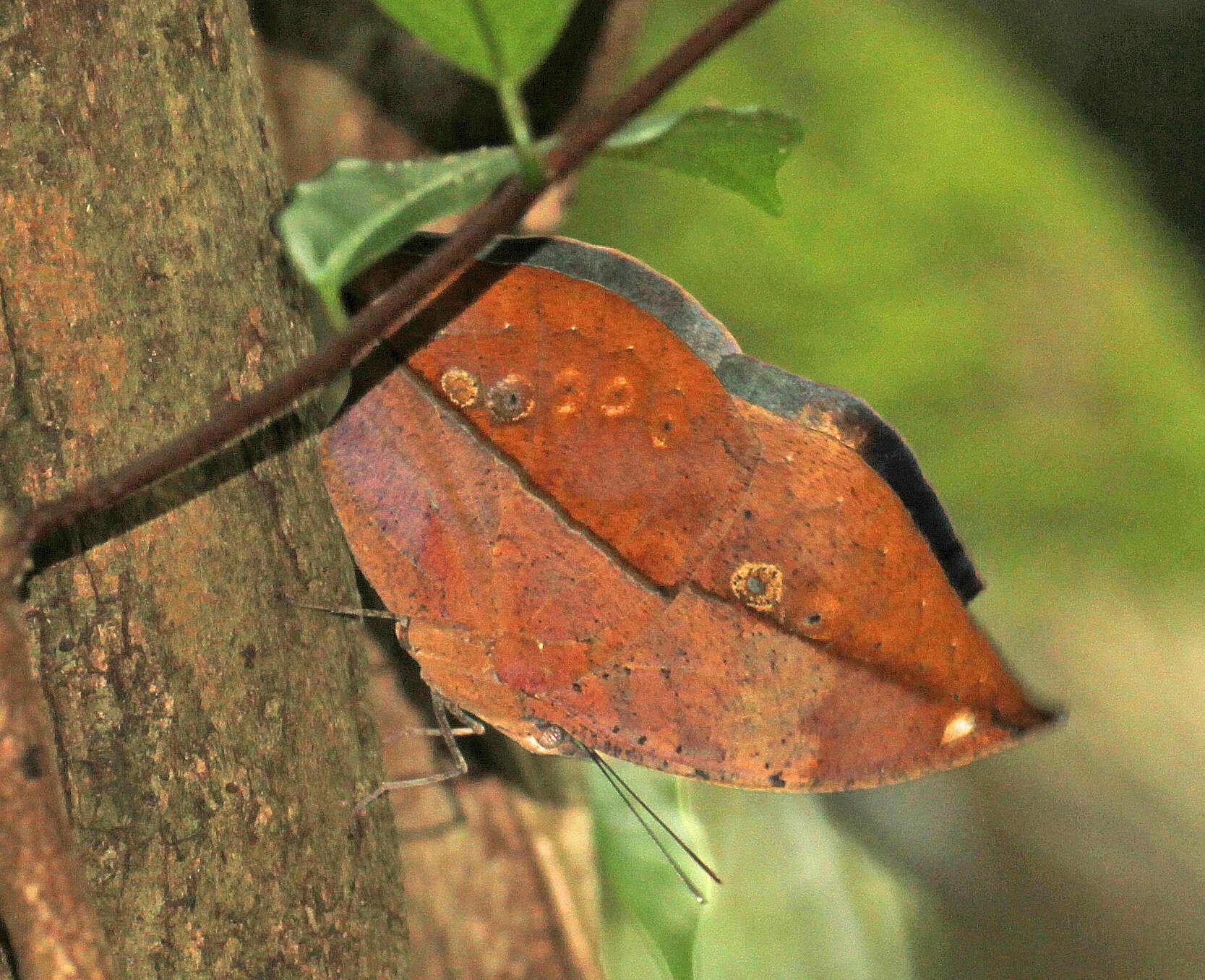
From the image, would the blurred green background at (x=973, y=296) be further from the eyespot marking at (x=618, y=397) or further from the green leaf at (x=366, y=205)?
the green leaf at (x=366, y=205)

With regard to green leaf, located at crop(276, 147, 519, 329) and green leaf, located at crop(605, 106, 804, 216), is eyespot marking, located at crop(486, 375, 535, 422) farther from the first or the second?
green leaf, located at crop(276, 147, 519, 329)

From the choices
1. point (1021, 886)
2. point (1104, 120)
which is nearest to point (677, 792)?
point (1021, 886)

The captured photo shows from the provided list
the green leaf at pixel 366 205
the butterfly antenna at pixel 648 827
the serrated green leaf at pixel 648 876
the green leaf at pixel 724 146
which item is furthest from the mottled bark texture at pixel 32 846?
the serrated green leaf at pixel 648 876

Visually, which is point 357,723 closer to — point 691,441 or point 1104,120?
point 691,441

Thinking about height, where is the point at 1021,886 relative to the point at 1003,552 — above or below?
below

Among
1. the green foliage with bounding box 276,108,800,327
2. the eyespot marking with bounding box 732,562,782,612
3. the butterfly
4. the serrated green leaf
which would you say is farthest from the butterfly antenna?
the green foliage with bounding box 276,108,800,327

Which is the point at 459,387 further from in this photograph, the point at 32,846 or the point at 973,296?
the point at 973,296
